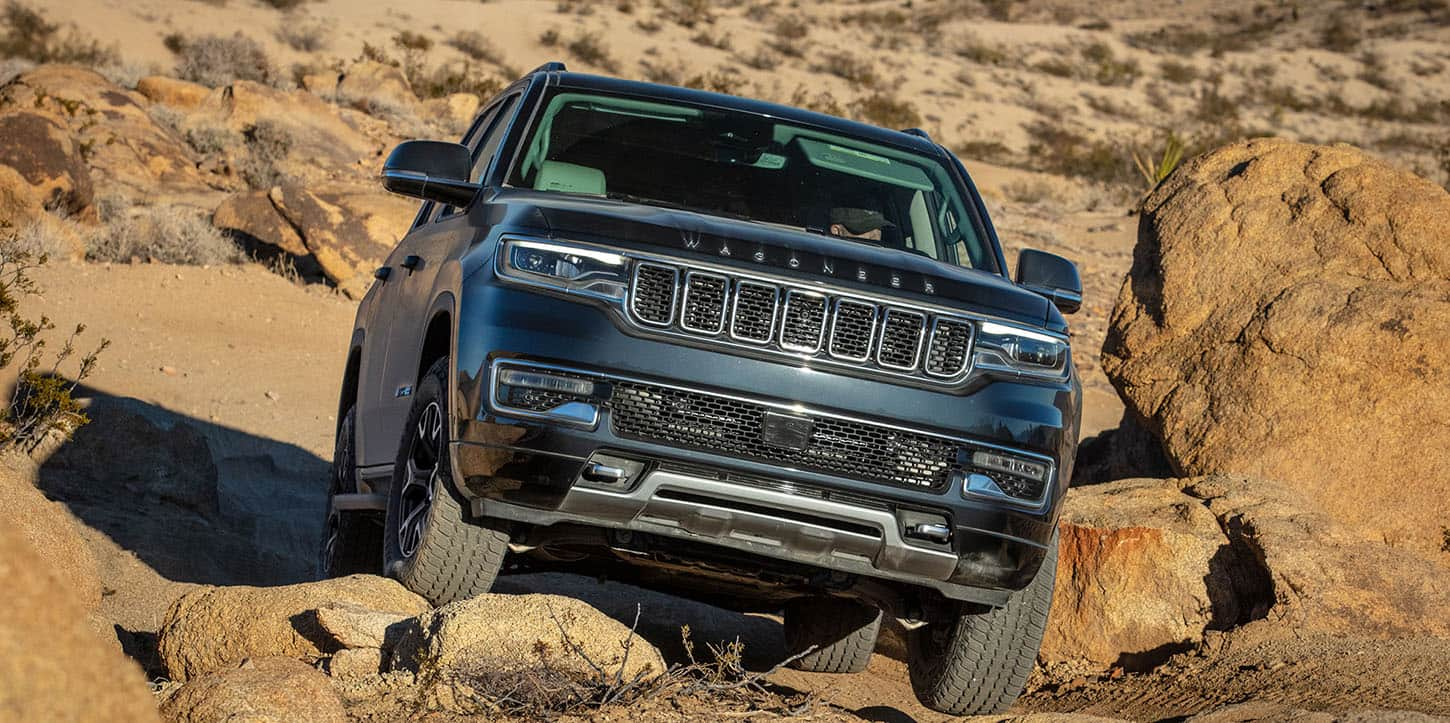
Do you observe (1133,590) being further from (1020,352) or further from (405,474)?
(405,474)

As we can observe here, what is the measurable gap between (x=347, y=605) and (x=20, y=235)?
11118 millimetres

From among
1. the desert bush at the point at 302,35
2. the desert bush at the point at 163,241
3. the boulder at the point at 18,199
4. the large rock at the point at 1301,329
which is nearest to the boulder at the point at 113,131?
the desert bush at the point at 163,241

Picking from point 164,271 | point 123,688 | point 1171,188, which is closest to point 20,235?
point 164,271

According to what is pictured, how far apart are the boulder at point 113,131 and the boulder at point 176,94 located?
164 cm

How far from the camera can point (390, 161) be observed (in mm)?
5379

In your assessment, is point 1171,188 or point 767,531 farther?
point 1171,188

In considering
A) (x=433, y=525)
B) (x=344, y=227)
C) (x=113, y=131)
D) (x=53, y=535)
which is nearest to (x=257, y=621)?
(x=433, y=525)

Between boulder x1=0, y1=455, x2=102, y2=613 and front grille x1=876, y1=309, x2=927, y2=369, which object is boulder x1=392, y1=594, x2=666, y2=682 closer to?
front grille x1=876, y1=309, x2=927, y2=369

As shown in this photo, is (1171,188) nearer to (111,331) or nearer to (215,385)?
(215,385)

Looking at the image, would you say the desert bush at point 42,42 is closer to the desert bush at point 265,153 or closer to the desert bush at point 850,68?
the desert bush at point 265,153

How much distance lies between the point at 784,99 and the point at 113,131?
81.2 ft

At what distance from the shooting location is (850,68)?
46625 millimetres

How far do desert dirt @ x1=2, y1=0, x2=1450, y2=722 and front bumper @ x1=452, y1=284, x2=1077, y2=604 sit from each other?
0.56 m

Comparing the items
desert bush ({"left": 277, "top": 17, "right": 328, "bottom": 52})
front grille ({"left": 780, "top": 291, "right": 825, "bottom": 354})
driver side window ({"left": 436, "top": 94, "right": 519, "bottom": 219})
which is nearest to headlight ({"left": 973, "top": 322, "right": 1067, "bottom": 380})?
front grille ({"left": 780, "top": 291, "right": 825, "bottom": 354})
